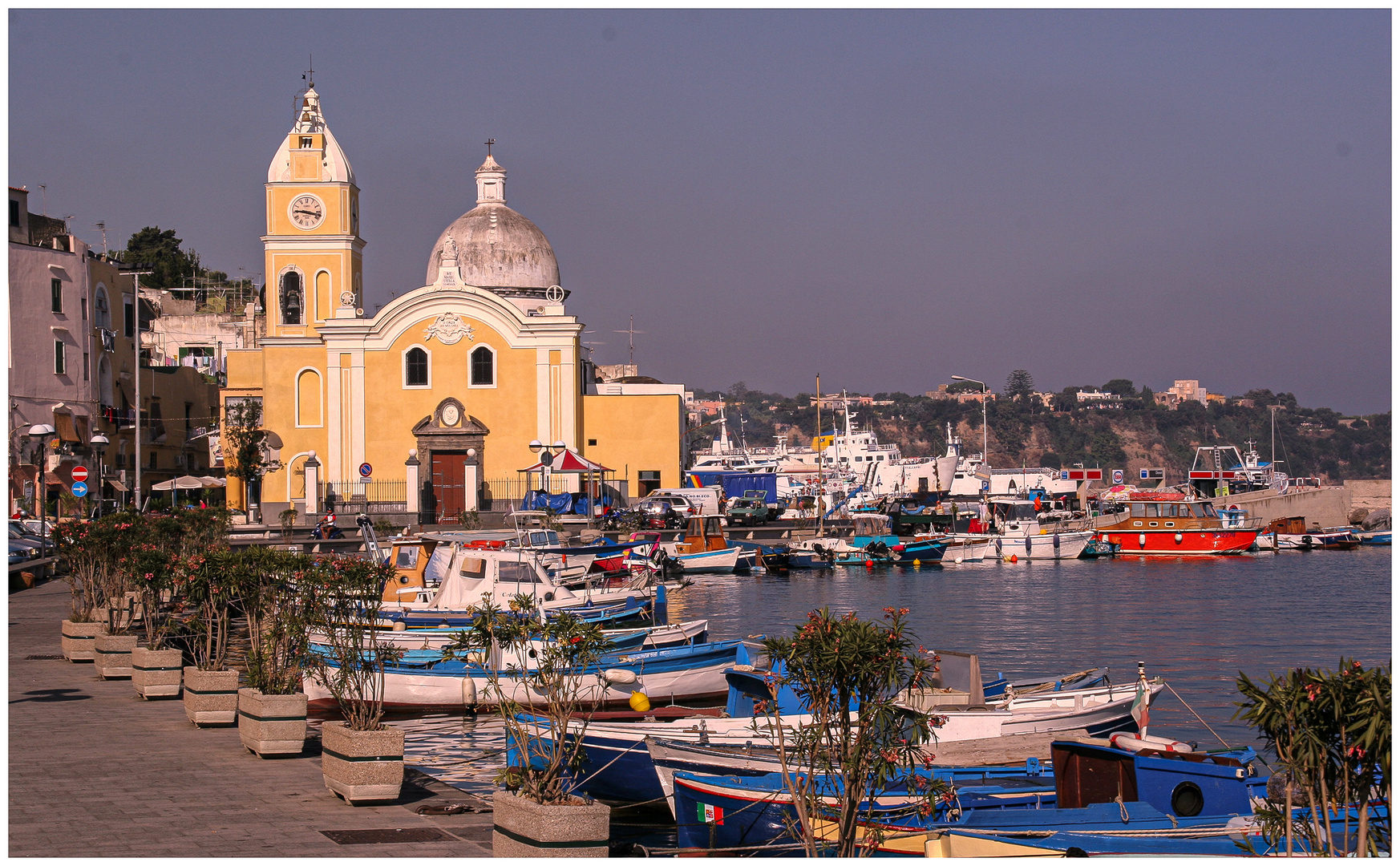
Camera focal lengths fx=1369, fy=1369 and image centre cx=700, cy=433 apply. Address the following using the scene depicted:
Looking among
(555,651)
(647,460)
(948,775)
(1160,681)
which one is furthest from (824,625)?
(647,460)

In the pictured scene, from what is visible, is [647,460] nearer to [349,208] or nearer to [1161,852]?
[349,208]

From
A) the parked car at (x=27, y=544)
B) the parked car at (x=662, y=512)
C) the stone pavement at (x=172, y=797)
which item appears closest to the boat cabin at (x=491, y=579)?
the stone pavement at (x=172, y=797)

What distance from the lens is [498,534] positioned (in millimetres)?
37250

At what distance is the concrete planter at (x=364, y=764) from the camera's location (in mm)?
11531

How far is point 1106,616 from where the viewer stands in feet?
115

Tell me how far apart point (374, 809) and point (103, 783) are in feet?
8.52

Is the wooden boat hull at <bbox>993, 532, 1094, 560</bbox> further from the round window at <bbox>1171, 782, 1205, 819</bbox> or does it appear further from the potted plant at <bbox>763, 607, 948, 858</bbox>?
the potted plant at <bbox>763, 607, 948, 858</bbox>

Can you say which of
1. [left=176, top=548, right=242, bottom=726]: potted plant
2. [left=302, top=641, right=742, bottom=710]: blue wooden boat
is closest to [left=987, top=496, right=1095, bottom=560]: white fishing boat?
[left=302, top=641, right=742, bottom=710]: blue wooden boat

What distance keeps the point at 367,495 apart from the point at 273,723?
1518 inches

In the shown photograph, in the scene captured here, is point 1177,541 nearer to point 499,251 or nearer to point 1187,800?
point 499,251

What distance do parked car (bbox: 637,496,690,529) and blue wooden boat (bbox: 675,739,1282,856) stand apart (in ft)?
119

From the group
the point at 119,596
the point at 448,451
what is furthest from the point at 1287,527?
the point at 119,596

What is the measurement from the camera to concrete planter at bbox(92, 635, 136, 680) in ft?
62.3

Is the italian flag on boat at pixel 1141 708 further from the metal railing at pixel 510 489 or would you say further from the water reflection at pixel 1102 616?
the metal railing at pixel 510 489
